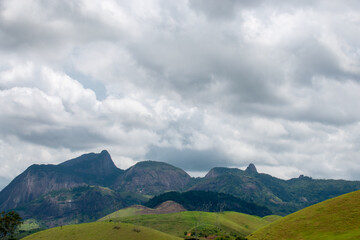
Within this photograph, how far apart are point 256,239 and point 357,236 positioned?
5199 cm

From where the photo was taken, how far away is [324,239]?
11869 cm

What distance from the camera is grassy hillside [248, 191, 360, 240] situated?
4868 inches

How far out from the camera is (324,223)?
137m

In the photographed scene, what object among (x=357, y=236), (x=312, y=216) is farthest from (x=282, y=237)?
(x=357, y=236)

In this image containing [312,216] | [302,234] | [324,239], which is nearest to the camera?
[324,239]

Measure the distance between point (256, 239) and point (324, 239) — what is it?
3896cm

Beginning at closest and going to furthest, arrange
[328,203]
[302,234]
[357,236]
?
[357,236]
[302,234]
[328,203]

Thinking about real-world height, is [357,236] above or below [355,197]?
below

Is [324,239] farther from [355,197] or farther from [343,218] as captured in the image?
[355,197]

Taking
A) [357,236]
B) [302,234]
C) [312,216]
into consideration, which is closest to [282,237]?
[302,234]

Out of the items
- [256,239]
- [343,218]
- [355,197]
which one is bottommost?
[256,239]

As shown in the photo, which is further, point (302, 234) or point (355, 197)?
point (355, 197)

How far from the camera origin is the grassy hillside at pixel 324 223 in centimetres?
12364

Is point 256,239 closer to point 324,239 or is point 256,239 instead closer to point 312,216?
point 312,216
